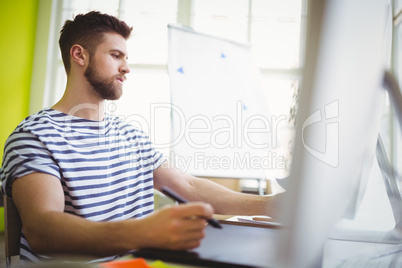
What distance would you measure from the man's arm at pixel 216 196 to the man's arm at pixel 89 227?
37 centimetres

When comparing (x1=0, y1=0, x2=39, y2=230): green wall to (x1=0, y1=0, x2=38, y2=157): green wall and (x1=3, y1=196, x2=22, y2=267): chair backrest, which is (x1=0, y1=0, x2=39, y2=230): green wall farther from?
(x1=3, y1=196, x2=22, y2=267): chair backrest

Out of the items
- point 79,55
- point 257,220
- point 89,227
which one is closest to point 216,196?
point 257,220

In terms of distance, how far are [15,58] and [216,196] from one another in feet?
9.65

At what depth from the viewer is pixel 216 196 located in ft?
3.13

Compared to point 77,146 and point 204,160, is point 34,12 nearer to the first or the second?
point 204,160

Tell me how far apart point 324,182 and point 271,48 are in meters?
3.07

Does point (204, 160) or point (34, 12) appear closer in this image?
point (204, 160)

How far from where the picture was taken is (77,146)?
838 mm

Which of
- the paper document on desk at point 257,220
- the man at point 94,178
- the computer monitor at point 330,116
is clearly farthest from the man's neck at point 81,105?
the computer monitor at point 330,116

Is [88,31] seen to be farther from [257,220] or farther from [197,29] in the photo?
[197,29]

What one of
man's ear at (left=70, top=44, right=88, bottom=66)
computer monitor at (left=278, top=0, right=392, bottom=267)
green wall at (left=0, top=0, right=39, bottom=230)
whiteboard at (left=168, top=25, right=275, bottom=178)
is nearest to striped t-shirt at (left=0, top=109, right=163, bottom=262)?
man's ear at (left=70, top=44, right=88, bottom=66)

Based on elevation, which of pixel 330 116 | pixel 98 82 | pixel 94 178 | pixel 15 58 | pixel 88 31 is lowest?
pixel 94 178

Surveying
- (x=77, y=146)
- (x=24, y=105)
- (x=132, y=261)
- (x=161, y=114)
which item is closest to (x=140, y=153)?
(x=77, y=146)

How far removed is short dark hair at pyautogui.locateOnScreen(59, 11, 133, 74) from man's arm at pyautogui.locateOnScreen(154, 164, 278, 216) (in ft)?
1.59
